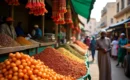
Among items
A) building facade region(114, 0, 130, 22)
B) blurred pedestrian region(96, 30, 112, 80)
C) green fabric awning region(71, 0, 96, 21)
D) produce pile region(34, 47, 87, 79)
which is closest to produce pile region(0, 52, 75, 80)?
produce pile region(34, 47, 87, 79)

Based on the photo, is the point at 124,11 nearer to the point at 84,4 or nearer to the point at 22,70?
the point at 84,4

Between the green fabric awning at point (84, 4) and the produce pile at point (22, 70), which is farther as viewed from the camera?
the green fabric awning at point (84, 4)

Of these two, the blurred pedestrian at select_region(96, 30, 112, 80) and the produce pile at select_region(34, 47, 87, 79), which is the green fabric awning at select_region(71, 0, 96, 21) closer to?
the blurred pedestrian at select_region(96, 30, 112, 80)

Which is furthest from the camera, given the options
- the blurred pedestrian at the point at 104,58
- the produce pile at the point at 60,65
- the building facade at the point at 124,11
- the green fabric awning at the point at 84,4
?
the building facade at the point at 124,11

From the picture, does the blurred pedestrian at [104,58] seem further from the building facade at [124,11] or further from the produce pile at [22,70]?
the building facade at [124,11]

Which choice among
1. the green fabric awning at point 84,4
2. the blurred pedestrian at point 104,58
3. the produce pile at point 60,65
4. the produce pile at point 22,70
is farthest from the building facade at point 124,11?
the produce pile at point 22,70

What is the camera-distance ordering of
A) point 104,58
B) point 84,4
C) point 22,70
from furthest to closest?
1. point 84,4
2. point 104,58
3. point 22,70

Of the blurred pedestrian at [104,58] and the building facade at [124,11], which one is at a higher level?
the building facade at [124,11]

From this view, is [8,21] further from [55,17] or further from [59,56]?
[59,56]

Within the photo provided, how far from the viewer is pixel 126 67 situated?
25.1 ft

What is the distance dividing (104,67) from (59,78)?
11.3 feet

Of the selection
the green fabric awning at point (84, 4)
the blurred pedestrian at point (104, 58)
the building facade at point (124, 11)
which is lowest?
the blurred pedestrian at point (104, 58)

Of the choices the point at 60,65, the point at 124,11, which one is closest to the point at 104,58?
the point at 60,65

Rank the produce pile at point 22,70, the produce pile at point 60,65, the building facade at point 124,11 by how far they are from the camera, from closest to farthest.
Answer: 1. the produce pile at point 22,70
2. the produce pile at point 60,65
3. the building facade at point 124,11
